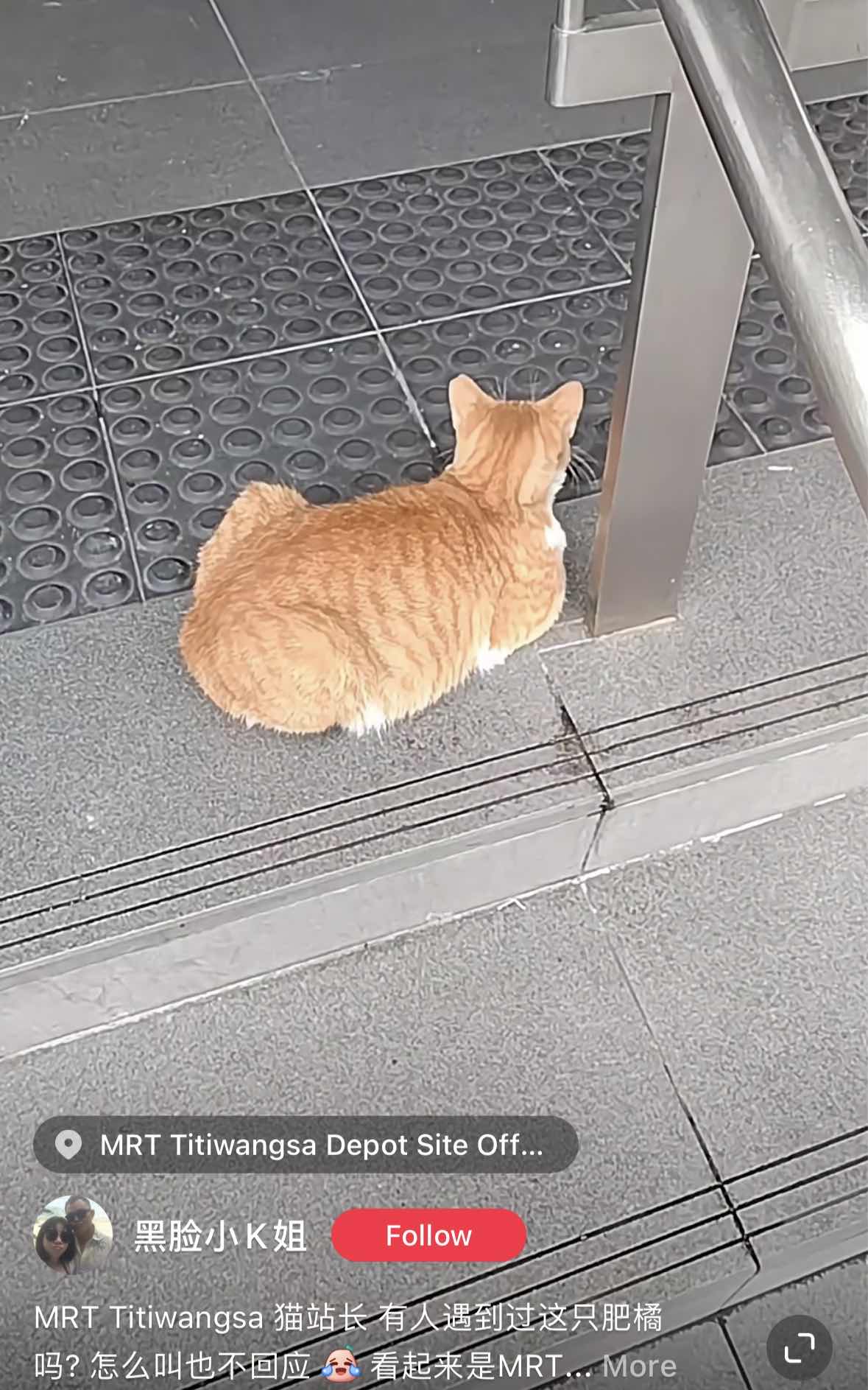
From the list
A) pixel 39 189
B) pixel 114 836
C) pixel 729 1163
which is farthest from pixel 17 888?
pixel 39 189

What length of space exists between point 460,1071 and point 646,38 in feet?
2.78

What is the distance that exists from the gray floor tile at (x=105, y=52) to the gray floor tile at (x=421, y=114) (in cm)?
16

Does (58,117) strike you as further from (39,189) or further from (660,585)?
(660,585)

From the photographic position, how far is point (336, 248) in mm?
1724

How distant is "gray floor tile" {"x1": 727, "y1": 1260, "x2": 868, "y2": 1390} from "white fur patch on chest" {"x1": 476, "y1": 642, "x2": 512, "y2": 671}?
0.62m

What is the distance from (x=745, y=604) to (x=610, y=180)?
34.4 inches

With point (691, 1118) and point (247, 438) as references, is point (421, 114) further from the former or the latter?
point (691, 1118)

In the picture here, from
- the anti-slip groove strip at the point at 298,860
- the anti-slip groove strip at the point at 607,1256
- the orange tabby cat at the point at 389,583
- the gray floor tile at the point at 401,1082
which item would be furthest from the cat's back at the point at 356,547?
the anti-slip groove strip at the point at 607,1256

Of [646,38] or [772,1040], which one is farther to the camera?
[772,1040]

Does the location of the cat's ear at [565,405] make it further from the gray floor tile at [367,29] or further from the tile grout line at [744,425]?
the gray floor tile at [367,29]

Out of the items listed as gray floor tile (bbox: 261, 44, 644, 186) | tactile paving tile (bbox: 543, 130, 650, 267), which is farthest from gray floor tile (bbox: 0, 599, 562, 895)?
gray floor tile (bbox: 261, 44, 644, 186)

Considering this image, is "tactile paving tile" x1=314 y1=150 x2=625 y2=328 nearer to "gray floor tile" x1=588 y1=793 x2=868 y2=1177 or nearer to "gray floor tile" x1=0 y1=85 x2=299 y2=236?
"gray floor tile" x1=0 y1=85 x2=299 y2=236

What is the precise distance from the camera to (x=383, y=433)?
148 cm

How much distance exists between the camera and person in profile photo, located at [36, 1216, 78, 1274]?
991 mm
